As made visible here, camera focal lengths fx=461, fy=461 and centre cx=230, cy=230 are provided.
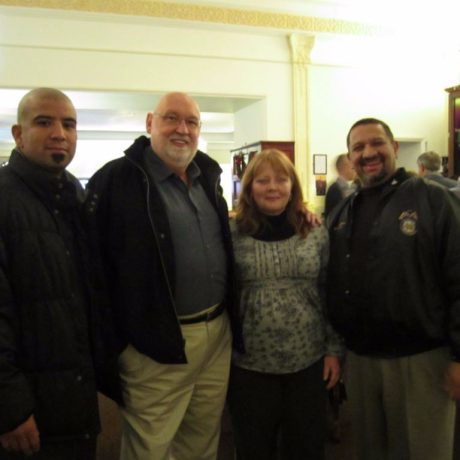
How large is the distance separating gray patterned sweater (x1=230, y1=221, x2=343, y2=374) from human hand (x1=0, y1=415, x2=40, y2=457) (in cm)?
79

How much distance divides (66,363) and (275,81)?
5.18m

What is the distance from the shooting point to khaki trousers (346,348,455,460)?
1706 mm

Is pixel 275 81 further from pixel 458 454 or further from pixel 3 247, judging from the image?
pixel 3 247

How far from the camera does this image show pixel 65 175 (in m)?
1.60

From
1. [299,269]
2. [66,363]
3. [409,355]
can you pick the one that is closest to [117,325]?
[66,363]

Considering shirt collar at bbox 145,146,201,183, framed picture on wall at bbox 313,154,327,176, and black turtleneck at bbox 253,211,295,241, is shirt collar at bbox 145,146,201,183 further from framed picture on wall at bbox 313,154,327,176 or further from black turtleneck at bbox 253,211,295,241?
framed picture on wall at bbox 313,154,327,176

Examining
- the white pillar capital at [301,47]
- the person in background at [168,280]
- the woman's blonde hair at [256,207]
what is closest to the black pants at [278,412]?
the person in background at [168,280]

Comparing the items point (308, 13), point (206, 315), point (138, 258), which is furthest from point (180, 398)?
point (308, 13)

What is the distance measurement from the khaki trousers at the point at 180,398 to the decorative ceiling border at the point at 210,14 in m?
4.45

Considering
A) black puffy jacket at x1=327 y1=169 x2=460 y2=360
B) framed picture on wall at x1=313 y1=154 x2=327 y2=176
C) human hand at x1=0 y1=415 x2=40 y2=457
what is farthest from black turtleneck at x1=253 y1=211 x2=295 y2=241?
framed picture on wall at x1=313 y1=154 x2=327 y2=176

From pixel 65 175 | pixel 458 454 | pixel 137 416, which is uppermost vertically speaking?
pixel 65 175

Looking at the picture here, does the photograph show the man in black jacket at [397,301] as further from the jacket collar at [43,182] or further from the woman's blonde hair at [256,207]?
the jacket collar at [43,182]

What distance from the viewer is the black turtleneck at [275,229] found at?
1813 mm

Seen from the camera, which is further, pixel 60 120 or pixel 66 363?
pixel 60 120
